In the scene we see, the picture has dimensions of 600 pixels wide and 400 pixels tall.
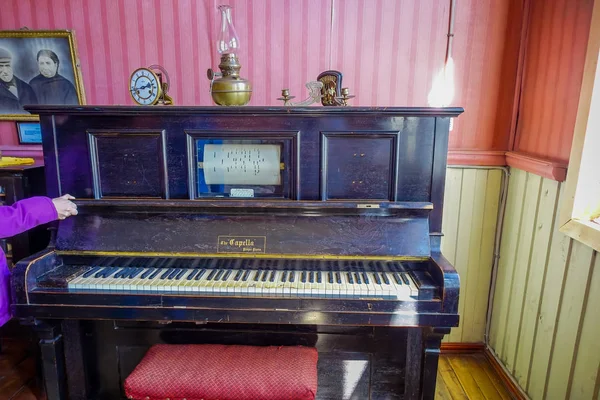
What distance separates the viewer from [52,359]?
181 cm

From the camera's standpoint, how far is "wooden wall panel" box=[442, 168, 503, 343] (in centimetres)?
249

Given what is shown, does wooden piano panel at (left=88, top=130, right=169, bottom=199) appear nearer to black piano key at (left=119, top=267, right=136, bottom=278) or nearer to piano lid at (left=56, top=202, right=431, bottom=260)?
piano lid at (left=56, top=202, right=431, bottom=260)

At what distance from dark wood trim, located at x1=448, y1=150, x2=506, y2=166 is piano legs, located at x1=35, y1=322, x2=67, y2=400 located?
7.42ft

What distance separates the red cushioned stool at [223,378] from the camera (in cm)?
155

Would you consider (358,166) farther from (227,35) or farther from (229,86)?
(227,35)

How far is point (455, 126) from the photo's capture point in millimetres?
2502

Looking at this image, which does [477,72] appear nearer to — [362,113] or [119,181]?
[362,113]

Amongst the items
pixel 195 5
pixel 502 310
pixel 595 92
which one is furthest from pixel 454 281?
pixel 195 5

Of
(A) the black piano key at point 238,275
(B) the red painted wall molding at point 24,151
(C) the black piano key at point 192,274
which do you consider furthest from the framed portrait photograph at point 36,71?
(A) the black piano key at point 238,275

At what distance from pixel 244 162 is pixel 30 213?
90cm

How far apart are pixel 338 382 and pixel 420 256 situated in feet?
2.49

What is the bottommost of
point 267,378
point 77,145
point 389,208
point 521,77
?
point 267,378

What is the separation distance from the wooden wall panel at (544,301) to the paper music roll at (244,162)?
Result: 1.35 meters

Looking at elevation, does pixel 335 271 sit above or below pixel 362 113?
below
